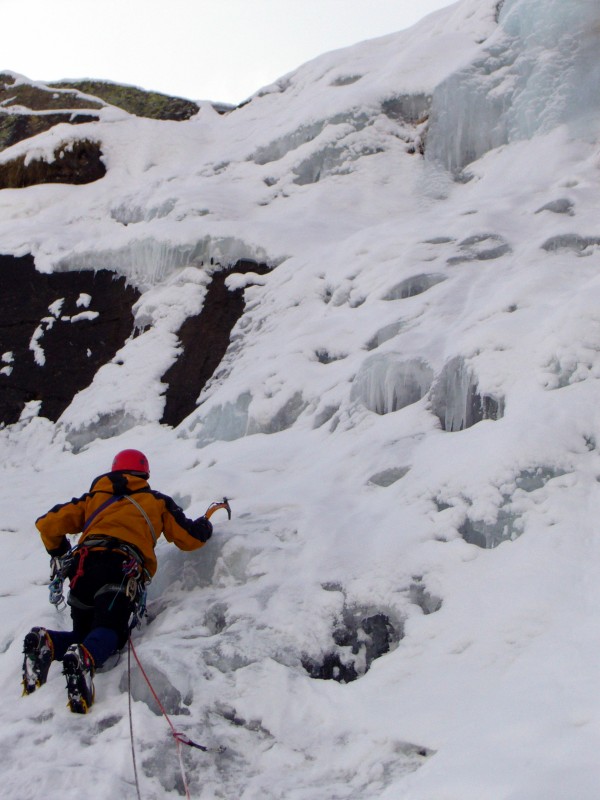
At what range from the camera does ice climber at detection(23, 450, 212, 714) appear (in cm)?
380

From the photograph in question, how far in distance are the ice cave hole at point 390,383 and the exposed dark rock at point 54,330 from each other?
405 centimetres

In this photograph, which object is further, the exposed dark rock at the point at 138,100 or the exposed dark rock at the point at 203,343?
the exposed dark rock at the point at 138,100

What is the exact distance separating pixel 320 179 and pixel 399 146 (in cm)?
119

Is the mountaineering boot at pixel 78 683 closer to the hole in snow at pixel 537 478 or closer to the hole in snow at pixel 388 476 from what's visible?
the hole in snow at pixel 388 476

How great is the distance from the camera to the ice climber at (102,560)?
3797 mm

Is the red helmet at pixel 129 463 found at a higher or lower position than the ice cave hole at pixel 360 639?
higher

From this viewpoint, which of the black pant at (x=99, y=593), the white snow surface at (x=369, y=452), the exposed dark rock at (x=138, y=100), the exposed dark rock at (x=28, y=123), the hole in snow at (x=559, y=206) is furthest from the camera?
the exposed dark rock at (x=138, y=100)

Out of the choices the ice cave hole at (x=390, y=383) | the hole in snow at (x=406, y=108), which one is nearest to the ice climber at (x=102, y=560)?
the ice cave hole at (x=390, y=383)

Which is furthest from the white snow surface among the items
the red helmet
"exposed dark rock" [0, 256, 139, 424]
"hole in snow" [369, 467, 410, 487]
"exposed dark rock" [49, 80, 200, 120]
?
"exposed dark rock" [49, 80, 200, 120]

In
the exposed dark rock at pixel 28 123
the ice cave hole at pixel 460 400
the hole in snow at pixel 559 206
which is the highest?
the exposed dark rock at pixel 28 123

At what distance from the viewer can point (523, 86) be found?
10.2 meters

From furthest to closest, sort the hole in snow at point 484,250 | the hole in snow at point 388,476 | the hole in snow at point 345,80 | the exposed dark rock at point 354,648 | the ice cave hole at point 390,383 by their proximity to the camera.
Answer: the hole in snow at point 345,80 < the hole in snow at point 484,250 < the ice cave hole at point 390,383 < the hole in snow at point 388,476 < the exposed dark rock at point 354,648

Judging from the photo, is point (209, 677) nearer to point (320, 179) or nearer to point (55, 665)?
point (55, 665)

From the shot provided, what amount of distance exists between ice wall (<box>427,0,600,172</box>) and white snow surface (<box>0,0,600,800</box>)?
4 cm
